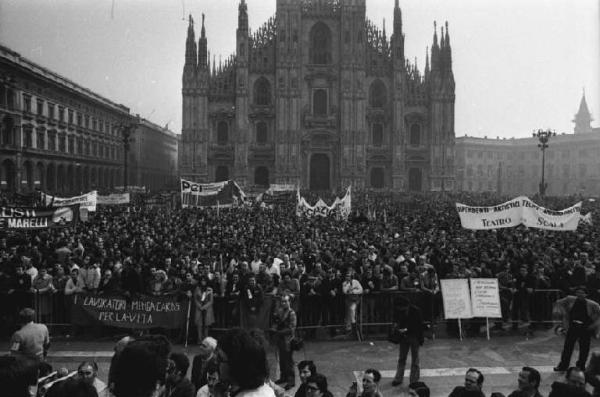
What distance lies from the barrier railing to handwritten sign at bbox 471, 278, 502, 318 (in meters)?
0.77

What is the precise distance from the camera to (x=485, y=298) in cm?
1088

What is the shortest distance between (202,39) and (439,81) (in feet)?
85.4

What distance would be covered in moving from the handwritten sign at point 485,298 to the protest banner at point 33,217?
11092 millimetres

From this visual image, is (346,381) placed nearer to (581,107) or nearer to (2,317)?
(2,317)

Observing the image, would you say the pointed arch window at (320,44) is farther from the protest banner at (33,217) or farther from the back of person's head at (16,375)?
the back of person's head at (16,375)

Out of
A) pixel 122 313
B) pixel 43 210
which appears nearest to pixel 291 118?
pixel 43 210

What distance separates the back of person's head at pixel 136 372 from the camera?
339cm

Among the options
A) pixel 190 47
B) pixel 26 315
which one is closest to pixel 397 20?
pixel 190 47

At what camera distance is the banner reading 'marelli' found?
51.0ft

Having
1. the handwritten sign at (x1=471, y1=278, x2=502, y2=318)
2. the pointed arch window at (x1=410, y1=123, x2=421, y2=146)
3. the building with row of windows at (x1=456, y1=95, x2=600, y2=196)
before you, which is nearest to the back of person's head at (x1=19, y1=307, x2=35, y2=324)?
the handwritten sign at (x1=471, y1=278, x2=502, y2=318)

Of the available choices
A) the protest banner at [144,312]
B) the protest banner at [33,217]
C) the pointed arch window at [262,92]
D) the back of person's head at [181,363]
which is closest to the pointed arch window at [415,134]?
the pointed arch window at [262,92]

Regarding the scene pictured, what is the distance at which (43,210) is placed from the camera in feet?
47.1

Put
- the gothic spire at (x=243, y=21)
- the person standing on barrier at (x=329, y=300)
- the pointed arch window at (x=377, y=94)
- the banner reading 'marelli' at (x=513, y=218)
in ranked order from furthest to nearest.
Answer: the pointed arch window at (x=377, y=94)
the gothic spire at (x=243, y=21)
the banner reading 'marelli' at (x=513, y=218)
the person standing on barrier at (x=329, y=300)

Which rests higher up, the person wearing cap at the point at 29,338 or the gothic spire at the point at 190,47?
the gothic spire at the point at 190,47
